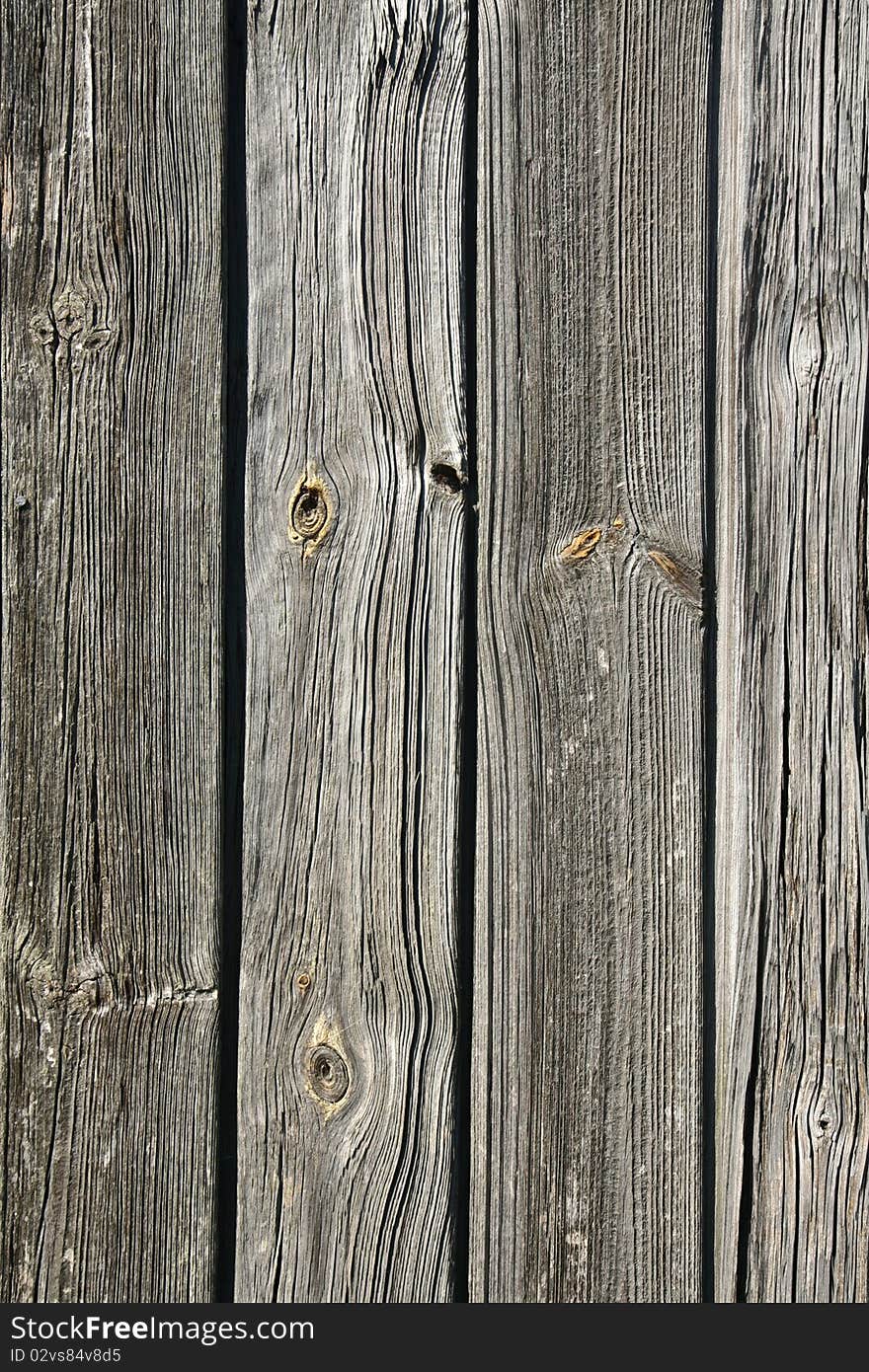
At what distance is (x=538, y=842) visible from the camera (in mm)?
1268

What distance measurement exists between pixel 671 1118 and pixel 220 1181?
1.94 ft

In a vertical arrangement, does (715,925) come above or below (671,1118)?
above

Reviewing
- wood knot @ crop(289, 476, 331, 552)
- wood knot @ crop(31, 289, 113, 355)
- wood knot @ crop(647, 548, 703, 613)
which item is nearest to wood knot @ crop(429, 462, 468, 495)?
wood knot @ crop(289, 476, 331, 552)

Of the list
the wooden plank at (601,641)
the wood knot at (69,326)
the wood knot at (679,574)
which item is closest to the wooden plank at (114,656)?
the wood knot at (69,326)

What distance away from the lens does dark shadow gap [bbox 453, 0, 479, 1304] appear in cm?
127

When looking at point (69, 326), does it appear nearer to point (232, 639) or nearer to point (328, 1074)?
point (232, 639)

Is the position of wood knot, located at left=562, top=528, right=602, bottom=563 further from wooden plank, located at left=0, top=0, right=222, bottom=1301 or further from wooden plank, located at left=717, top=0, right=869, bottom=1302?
wooden plank, located at left=0, top=0, right=222, bottom=1301

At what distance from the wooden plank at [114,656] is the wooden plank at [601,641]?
0.39 meters

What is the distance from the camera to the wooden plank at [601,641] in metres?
1.26

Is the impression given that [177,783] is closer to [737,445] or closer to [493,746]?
[493,746]

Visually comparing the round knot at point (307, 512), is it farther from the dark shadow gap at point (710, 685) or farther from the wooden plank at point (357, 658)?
the dark shadow gap at point (710, 685)

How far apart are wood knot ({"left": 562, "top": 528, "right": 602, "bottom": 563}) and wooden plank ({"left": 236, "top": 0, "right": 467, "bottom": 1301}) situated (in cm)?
13

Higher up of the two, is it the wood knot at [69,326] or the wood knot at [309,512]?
the wood knot at [69,326]

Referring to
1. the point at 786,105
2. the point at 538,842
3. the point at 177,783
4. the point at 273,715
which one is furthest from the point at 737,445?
the point at 177,783
